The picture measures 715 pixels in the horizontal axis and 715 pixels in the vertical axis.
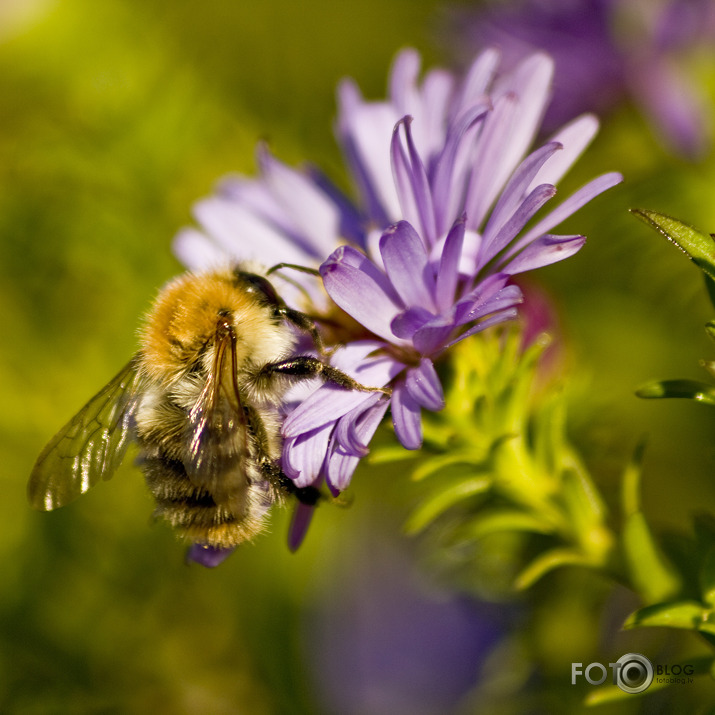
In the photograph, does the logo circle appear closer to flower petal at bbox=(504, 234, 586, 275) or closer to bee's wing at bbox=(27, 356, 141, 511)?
flower petal at bbox=(504, 234, 586, 275)

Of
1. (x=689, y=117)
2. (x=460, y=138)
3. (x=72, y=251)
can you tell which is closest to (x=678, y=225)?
(x=460, y=138)

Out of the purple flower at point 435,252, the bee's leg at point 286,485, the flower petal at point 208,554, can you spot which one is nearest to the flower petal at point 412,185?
the purple flower at point 435,252

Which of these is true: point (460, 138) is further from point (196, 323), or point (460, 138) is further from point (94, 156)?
point (94, 156)

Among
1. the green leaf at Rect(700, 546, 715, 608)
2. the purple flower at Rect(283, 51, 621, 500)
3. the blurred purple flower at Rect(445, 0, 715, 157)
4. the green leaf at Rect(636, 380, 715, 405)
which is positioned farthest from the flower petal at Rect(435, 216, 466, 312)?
the blurred purple flower at Rect(445, 0, 715, 157)

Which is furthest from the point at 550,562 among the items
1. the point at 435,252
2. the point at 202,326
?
the point at 202,326

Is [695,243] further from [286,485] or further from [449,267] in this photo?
[286,485]

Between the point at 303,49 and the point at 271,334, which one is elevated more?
the point at 303,49
